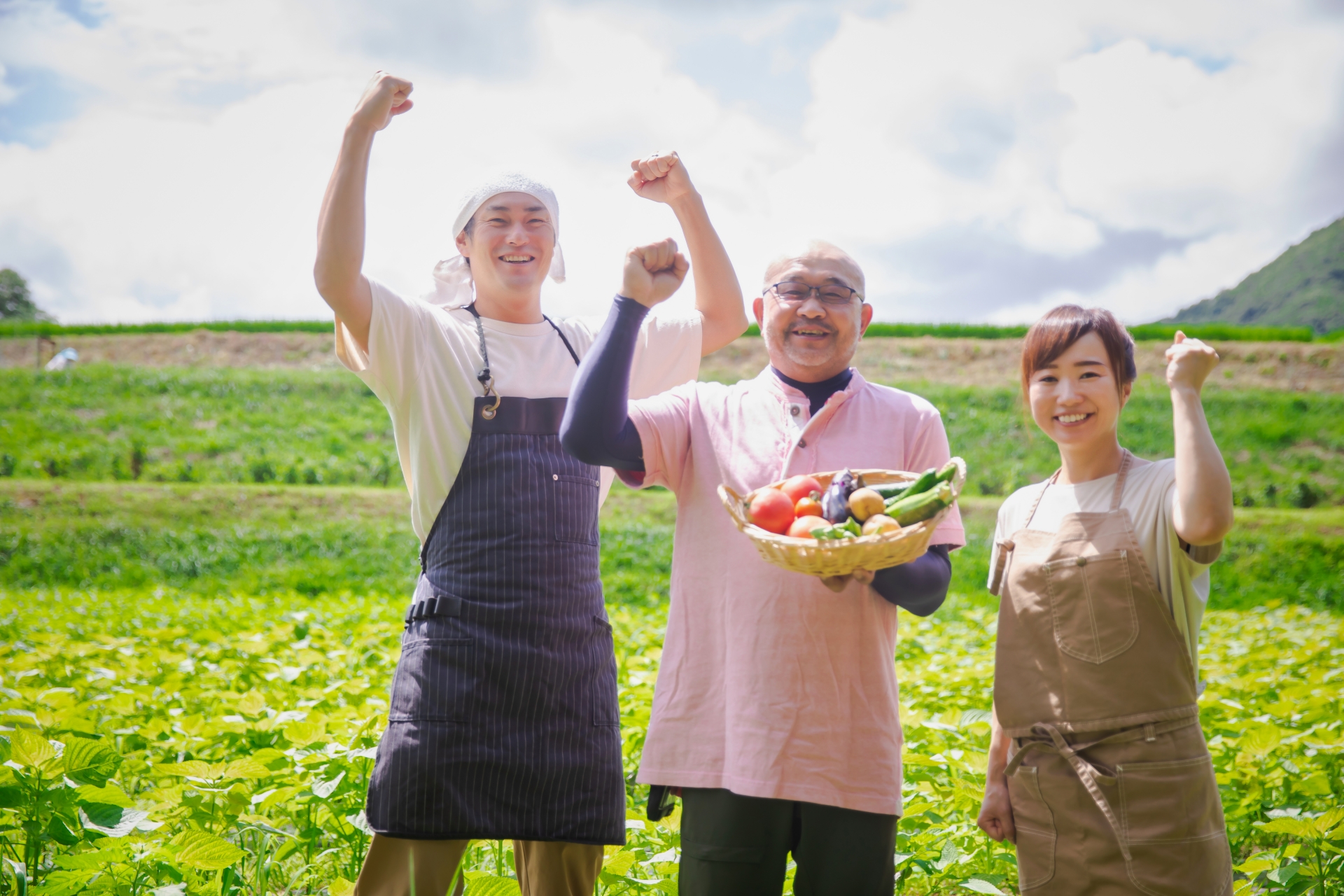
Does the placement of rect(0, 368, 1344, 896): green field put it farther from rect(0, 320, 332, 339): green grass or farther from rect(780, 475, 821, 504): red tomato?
rect(0, 320, 332, 339): green grass

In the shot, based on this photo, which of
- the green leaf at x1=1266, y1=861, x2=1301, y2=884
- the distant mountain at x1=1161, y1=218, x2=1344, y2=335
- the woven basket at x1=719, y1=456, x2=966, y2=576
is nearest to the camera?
the woven basket at x1=719, y1=456, x2=966, y2=576

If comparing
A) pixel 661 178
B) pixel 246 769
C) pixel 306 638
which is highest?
pixel 661 178

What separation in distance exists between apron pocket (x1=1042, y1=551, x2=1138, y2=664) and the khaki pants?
1064 millimetres

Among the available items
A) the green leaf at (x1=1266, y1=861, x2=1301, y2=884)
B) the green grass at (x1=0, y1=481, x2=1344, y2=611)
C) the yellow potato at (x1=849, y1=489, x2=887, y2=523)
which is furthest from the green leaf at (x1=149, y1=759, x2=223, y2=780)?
the green grass at (x1=0, y1=481, x2=1344, y2=611)

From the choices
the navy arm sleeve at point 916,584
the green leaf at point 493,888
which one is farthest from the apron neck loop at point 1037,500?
the green leaf at point 493,888

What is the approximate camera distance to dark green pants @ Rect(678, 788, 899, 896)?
1585 mm

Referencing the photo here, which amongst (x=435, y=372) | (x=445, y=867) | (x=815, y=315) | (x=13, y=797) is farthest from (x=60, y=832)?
(x=815, y=315)

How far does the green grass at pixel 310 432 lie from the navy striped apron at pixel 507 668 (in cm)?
1186

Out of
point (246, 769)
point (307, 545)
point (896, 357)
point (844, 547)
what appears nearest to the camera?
point (844, 547)

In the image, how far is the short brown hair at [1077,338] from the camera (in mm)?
1854

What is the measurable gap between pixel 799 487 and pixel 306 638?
4.32 meters

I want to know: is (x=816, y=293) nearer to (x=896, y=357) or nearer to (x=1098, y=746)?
(x=1098, y=746)

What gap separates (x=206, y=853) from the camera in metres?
1.89

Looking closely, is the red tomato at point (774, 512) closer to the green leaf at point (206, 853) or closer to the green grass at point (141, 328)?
the green leaf at point (206, 853)
